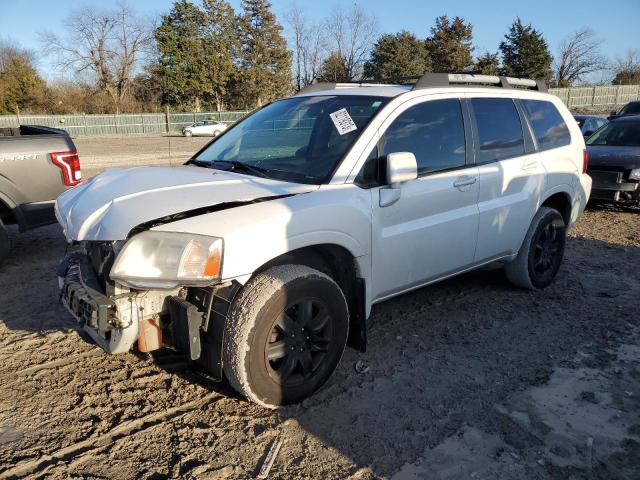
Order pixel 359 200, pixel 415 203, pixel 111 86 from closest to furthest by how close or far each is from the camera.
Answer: pixel 359 200 < pixel 415 203 < pixel 111 86

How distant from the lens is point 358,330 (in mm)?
3410

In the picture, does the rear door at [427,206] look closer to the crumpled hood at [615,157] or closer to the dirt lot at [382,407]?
the dirt lot at [382,407]

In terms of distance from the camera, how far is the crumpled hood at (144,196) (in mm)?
2727

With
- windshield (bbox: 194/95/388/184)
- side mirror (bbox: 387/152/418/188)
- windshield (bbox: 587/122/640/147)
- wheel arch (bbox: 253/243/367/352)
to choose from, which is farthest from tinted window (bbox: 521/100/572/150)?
windshield (bbox: 587/122/640/147)

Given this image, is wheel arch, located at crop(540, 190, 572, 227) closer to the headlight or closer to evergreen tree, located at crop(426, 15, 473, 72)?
the headlight

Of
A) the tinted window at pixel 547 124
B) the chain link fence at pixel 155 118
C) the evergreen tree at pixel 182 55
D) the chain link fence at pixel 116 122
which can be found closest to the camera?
the tinted window at pixel 547 124

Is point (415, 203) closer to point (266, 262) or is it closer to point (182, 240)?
point (266, 262)

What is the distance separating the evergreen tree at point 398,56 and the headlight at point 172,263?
60.7 meters

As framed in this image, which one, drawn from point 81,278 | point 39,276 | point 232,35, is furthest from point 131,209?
point 232,35

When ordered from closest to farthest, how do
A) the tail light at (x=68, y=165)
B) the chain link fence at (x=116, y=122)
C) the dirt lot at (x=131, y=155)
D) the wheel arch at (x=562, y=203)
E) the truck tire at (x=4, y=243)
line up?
1. the wheel arch at (x=562, y=203)
2. the truck tire at (x=4, y=243)
3. the tail light at (x=68, y=165)
4. the dirt lot at (x=131, y=155)
5. the chain link fence at (x=116, y=122)

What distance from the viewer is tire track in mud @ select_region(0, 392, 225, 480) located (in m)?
2.59

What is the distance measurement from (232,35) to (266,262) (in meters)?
57.7

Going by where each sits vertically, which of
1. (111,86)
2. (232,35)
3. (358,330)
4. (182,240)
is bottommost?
(358,330)

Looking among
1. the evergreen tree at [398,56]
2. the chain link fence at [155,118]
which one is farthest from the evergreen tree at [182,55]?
the evergreen tree at [398,56]
